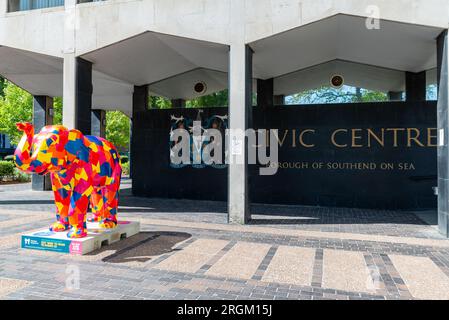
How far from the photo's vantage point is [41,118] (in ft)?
62.7

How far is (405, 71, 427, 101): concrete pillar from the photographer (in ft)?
48.0

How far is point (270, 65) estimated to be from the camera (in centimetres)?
1411

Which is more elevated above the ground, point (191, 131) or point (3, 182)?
point (191, 131)

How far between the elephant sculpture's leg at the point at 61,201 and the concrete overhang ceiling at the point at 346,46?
22.2 feet

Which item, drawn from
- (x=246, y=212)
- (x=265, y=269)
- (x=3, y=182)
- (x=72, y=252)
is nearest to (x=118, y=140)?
(x=3, y=182)

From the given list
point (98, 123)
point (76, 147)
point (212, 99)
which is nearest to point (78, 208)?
point (76, 147)

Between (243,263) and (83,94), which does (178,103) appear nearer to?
(83,94)

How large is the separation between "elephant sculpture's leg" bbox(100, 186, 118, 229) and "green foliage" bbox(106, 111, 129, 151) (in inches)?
903

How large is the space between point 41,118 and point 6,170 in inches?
322

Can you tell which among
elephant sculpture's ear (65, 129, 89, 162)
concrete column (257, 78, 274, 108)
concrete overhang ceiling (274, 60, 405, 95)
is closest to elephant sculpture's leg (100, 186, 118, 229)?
elephant sculpture's ear (65, 129, 89, 162)
